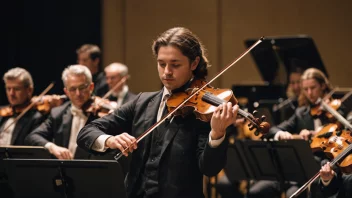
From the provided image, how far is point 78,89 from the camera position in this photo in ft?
11.6

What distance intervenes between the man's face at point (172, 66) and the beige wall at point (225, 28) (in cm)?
448

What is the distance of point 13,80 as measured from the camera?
13.3 feet

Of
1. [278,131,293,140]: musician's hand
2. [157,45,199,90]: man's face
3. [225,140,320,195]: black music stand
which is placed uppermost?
[157,45,199,90]: man's face

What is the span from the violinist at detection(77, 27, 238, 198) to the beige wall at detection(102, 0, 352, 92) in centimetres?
440

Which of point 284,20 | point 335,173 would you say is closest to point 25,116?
point 335,173

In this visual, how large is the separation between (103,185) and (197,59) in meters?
0.64

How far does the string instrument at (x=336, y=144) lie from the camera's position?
2912mm

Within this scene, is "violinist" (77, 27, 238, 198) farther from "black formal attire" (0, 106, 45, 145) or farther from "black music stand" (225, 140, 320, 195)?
"black formal attire" (0, 106, 45, 145)

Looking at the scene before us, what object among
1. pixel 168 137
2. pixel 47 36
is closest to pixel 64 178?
pixel 168 137

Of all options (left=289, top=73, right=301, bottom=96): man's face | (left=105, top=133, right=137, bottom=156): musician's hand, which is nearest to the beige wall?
(left=289, top=73, right=301, bottom=96): man's face

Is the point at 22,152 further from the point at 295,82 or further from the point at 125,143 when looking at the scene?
the point at 295,82

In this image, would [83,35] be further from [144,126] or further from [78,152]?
[144,126]

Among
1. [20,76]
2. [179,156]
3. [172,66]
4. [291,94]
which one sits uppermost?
[172,66]

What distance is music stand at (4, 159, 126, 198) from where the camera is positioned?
2.24 m
